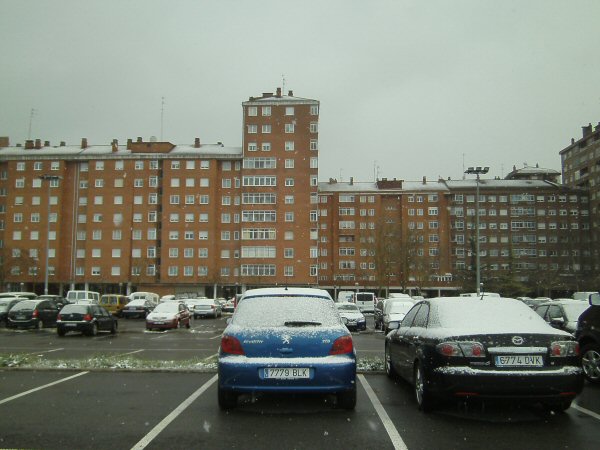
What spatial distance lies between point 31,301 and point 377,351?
20.4 meters

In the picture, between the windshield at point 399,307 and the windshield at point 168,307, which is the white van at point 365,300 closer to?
the windshield at point 168,307

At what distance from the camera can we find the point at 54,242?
88125mm

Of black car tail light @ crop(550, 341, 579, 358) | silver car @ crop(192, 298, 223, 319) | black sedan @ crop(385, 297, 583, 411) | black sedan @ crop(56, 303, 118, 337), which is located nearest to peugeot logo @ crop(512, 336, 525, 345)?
black sedan @ crop(385, 297, 583, 411)

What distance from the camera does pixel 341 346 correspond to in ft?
23.9

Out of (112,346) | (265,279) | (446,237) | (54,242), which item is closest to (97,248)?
(54,242)

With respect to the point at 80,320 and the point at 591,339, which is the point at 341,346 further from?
the point at 80,320

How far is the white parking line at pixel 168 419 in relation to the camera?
5.95 meters

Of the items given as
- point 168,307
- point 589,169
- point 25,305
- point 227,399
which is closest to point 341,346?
point 227,399

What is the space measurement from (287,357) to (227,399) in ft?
3.48

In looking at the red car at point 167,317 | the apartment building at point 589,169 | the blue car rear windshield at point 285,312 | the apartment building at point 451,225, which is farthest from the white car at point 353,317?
the apartment building at point 589,169

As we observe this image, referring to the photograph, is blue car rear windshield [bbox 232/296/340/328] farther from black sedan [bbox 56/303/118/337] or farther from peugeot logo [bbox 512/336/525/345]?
black sedan [bbox 56/303/118/337]

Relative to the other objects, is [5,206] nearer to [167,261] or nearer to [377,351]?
[167,261]

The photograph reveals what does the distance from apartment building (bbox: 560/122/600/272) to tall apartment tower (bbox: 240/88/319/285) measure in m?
53.5

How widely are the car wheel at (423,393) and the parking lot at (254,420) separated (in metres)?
0.11
